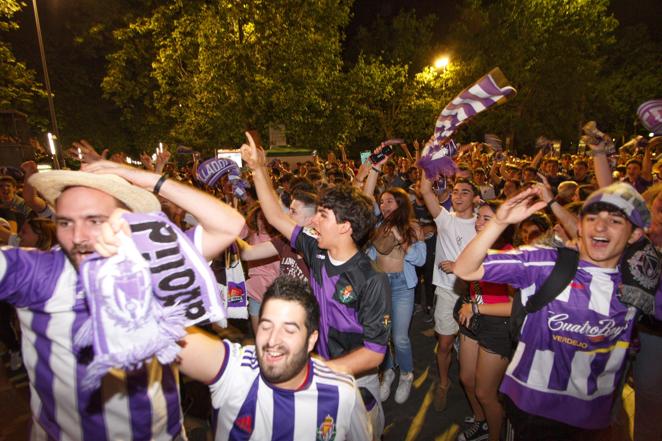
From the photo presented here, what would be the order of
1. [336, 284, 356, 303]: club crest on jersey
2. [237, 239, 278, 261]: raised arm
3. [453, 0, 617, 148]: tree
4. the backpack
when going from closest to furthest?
the backpack → [336, 284, 356, 303]: club crest on jersey → [237, 239, 278, 261]: raised arm → [453, 0, 617, 148]: tree

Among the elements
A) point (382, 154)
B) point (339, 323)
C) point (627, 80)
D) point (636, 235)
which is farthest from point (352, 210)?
point (627, 80)

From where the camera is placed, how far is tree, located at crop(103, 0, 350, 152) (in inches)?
548

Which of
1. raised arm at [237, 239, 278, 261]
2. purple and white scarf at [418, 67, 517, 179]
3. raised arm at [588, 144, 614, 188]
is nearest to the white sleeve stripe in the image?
raised arm at [237, 239, 278, 261]

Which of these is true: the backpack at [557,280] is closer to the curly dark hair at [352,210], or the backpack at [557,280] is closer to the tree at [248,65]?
the curly dark hair at [352,210]

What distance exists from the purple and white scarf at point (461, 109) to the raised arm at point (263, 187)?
2145mm

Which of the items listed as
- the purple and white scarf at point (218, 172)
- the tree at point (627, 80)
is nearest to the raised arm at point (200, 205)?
the purple and white scarf at point (218, 172)

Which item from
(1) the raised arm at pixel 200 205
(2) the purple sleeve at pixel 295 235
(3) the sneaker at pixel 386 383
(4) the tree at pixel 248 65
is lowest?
(3) the sneaker at pixel 386 383

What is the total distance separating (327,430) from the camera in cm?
201

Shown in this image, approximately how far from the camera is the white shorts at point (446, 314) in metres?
4.46

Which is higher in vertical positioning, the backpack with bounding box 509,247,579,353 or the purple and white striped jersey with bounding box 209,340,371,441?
the backpack with bounding box 509,247,579,353

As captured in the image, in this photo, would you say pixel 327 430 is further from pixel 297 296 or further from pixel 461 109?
pixel 461 109

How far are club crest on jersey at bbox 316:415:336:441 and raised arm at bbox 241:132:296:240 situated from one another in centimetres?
177

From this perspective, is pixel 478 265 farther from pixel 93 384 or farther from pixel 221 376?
pixel 93 384

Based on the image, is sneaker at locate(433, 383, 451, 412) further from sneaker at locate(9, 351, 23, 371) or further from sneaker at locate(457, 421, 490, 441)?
sneaker at locate(9, 351, 23, 371)
